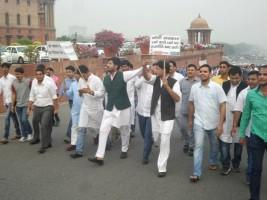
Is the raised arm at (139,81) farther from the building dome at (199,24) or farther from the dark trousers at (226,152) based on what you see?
the building dome at (199,24)

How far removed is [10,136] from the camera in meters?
8.97

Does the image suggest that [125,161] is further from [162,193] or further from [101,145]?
[162,193]

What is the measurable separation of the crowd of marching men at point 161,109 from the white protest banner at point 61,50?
19.4 inches

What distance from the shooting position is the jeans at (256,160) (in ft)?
15.8

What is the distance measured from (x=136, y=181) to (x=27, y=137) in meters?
3.54

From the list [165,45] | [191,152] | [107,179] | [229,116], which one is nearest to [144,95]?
[165,45]

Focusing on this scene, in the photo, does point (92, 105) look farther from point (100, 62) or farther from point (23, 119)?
point (100, 62)

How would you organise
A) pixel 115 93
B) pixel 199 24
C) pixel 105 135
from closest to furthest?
pixel 105 135, pixel 115 93, pixel 199 24

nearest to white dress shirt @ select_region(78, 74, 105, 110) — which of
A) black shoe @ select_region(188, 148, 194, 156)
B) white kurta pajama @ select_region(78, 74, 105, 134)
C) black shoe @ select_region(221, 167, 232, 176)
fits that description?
white kurta pajama @ select_region(78, 74, 105, 134)

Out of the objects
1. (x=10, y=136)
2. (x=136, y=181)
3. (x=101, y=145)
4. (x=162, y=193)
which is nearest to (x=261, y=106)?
(x=162, y=193)

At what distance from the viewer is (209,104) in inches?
235

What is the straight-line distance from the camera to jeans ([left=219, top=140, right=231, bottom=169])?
620 centimetres

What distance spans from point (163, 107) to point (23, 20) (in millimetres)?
80505

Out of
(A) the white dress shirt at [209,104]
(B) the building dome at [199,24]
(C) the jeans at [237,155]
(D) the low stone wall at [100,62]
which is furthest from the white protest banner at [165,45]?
(B) the building dome at [199,24]
